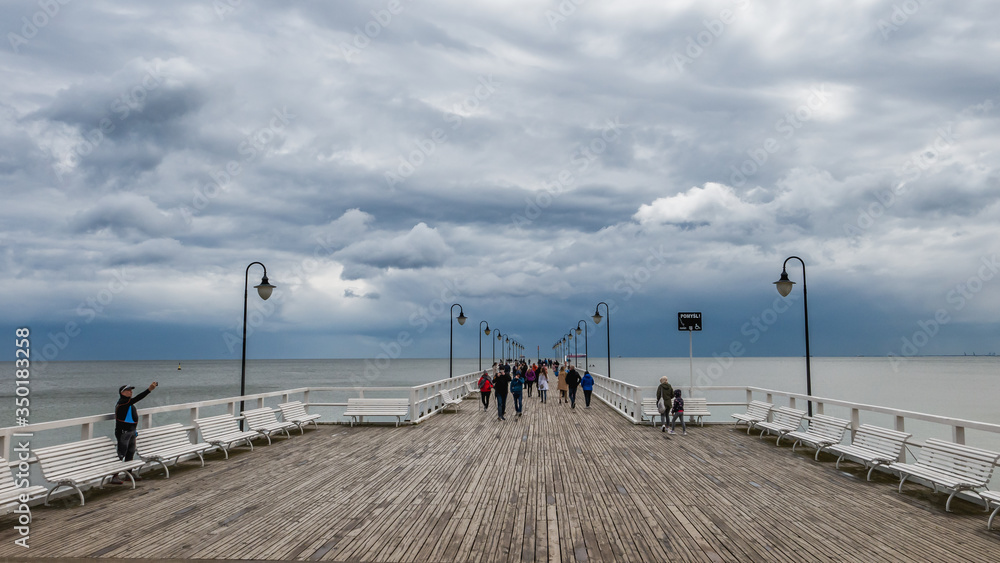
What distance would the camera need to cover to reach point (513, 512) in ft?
25.2

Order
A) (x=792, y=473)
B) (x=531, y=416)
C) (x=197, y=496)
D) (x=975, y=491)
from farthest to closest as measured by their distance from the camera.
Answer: (x=531, y=416), (x=792, y=473), (x=197, y=496), (x=975, y=491)

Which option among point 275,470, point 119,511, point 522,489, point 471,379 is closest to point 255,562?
point 119,511

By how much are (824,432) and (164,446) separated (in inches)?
431

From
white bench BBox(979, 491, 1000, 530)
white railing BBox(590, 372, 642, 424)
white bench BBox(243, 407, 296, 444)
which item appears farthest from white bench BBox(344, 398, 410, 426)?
white bench BBox(979, 491, 1000, 530)

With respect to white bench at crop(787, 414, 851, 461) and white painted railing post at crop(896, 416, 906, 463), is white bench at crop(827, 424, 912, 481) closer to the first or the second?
white painted railing post at crop(896, 416, 906, 463)

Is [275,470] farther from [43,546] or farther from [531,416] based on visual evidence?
[531,416]

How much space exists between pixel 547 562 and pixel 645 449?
741 cm

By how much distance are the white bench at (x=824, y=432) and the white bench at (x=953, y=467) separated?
229 cm

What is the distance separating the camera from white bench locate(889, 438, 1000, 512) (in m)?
7.53

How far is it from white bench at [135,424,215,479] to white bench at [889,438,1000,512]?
10.1 metres

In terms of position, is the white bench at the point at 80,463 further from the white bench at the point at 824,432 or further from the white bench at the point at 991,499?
the white bench at the point at 824,432

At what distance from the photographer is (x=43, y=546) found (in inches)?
250

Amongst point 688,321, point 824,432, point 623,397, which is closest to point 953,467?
point 824,432

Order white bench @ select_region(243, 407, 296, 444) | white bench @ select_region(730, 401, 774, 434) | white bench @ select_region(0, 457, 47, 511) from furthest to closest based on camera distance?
1. white bench @ select_region(730, 401, 774, 434)
2. white bench @ select_region(243, 407, 296, 444)
3. white bench @ select_region(0, 457, 47, 511)
